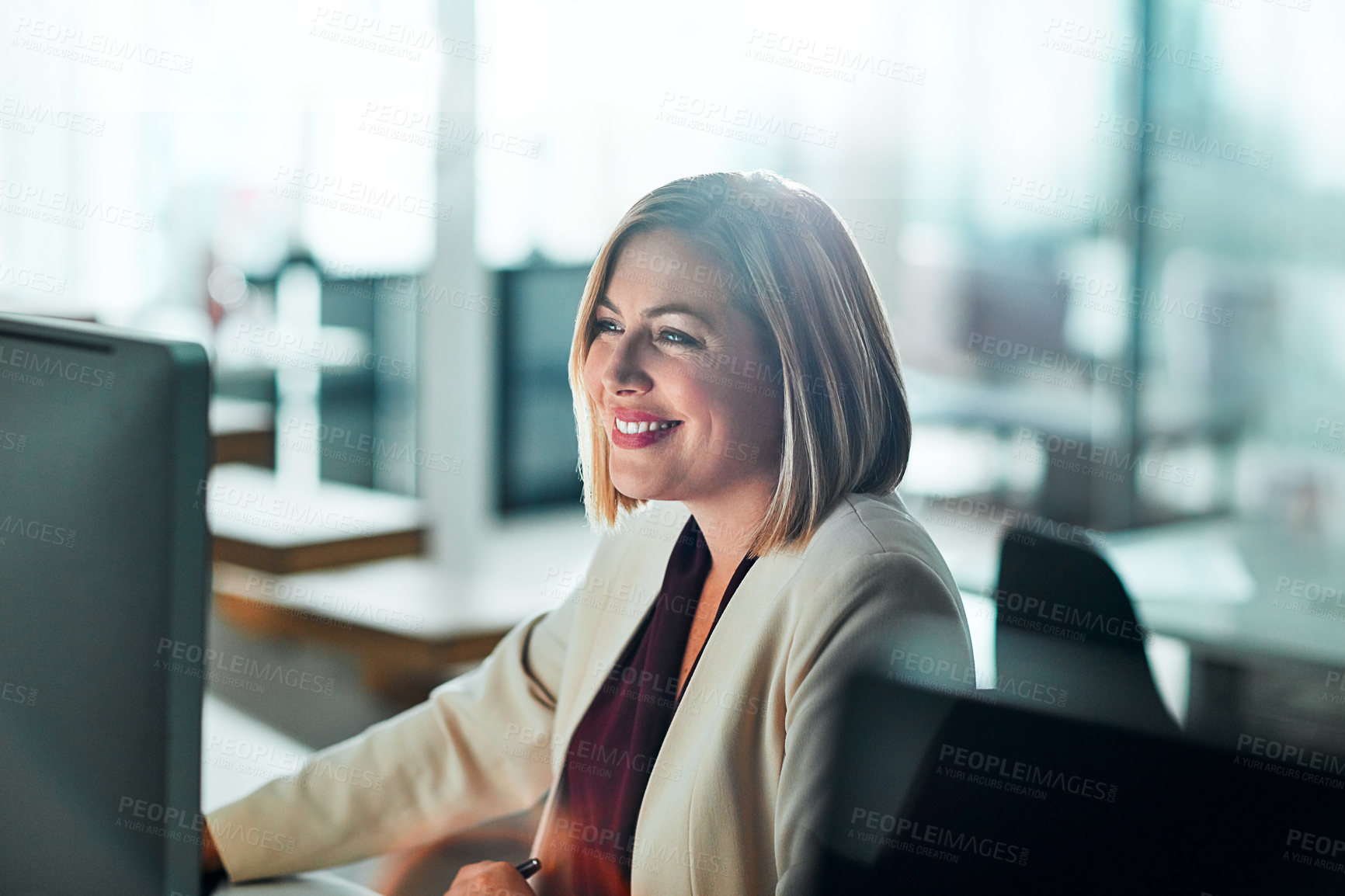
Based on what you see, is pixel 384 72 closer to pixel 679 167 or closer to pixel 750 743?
pixel 679 167

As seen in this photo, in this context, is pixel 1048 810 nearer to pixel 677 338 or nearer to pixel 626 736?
pixel 626 736

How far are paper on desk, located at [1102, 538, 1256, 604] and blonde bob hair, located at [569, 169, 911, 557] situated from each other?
9.77 feet

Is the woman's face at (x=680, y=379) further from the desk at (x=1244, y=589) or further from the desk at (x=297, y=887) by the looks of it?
the desk at (x=1244, y=589)

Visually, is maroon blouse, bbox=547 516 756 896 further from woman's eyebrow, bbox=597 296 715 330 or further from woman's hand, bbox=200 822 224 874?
woman's hand, bbox=200 822 224 874

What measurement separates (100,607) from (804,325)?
1.89ft

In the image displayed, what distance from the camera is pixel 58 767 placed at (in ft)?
2.29

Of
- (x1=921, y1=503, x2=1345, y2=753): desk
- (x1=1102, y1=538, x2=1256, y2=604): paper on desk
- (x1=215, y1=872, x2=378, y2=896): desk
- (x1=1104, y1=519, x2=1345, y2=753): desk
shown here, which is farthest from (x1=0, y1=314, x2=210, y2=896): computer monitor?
(x1=1102, y1=538, x2=1256, y2=604): paper on desk

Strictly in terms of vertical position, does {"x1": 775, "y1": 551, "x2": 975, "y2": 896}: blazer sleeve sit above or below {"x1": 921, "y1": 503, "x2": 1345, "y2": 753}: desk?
above

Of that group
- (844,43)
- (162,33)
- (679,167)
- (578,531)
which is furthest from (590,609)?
(162,33)

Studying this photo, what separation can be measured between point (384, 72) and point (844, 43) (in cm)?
143

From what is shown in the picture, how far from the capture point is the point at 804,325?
3.24ft

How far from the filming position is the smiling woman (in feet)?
3.06

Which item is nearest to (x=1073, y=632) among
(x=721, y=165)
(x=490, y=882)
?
(x=490, y=882)

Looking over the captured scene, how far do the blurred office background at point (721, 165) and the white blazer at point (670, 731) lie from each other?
1.94 meters
